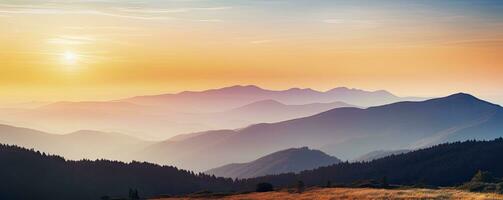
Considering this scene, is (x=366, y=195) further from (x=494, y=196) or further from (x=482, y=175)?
(x=482, y=175)

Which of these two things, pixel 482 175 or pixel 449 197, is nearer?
pixel 449 197

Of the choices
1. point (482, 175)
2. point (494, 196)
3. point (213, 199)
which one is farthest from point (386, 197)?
point (482, 175)

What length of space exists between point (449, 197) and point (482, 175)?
67.8 metres

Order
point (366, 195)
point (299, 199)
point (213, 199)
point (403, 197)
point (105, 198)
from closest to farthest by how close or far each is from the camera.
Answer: point (403, 197) < point (366, 195) < point (299, 199) < point (213, 199) < point (105, 198)

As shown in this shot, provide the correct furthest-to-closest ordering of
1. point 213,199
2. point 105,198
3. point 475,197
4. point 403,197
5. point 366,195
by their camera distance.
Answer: point 105,198 < point 213,199 < point 366,195 < point 403,197 < point 475,197

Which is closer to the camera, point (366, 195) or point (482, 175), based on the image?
point (366, 195)

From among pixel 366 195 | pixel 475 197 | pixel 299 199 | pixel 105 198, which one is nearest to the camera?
pixel 475 197

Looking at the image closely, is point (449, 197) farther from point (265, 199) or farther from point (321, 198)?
point (265, 199)

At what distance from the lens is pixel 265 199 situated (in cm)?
8719

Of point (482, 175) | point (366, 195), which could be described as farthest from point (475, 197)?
point (482, 175)

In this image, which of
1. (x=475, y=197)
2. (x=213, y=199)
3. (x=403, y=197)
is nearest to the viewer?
(x=475, y=197)

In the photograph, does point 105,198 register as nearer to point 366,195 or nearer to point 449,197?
point 366,195

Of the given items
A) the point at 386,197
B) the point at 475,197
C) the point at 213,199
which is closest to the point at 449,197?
the point at 475,197

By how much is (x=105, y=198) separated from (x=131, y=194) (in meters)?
5.78
